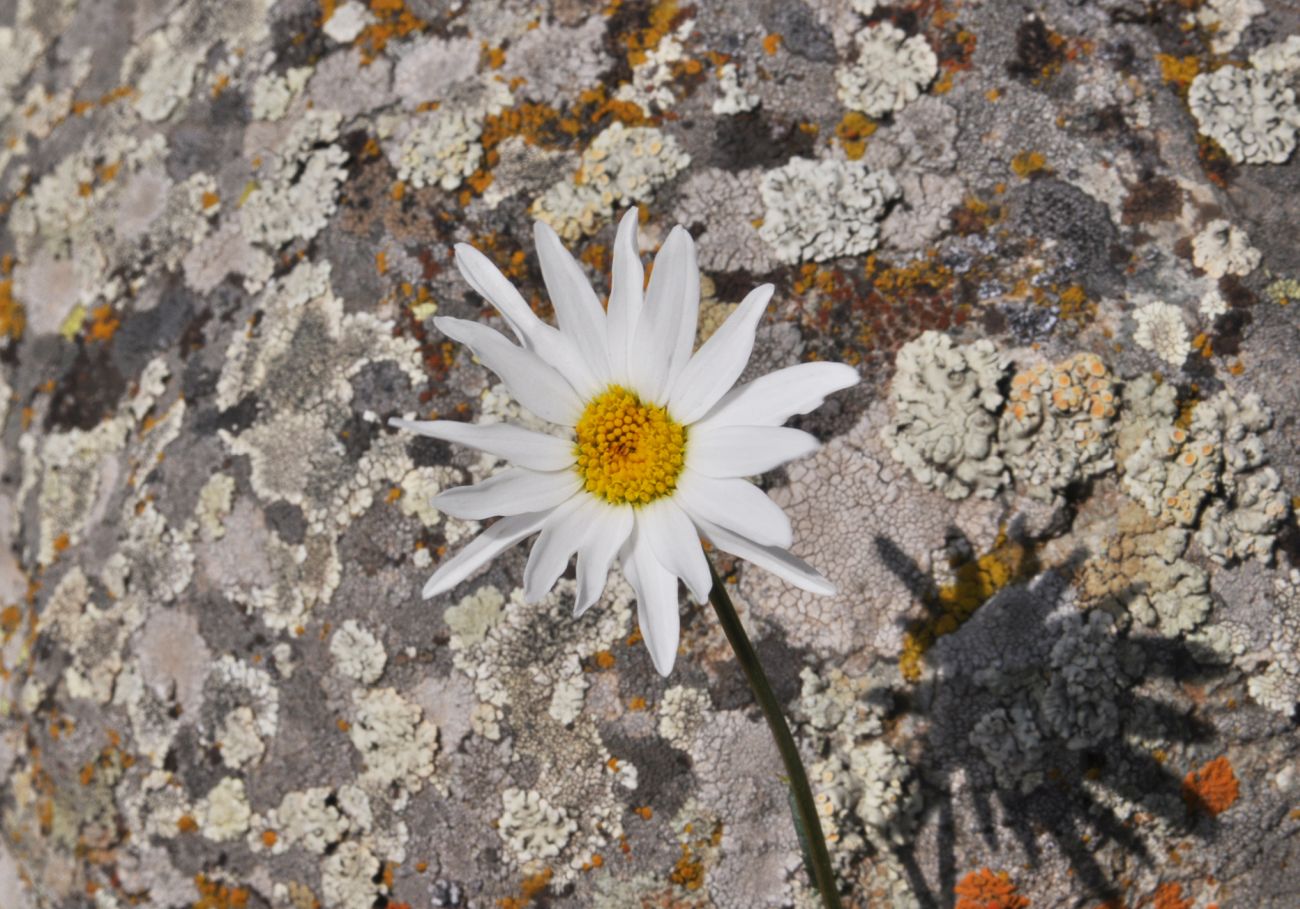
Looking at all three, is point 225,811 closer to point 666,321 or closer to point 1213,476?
point 666,321

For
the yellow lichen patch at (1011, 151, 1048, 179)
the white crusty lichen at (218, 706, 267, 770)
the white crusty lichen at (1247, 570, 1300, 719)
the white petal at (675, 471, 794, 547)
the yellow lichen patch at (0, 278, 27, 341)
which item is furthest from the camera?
the yellow lichen patch at (0, 278, 27, 341)

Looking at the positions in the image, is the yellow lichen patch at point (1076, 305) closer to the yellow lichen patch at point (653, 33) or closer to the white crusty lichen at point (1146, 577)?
the white crusty lichen at point (1146, 577)

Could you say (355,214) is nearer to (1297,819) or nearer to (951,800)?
(951,800)

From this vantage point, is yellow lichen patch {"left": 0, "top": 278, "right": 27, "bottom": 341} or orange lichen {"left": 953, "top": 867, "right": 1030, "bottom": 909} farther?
yellow lichen patch {"left": 0, "top": 278, "right": 27, "bottom": 341}

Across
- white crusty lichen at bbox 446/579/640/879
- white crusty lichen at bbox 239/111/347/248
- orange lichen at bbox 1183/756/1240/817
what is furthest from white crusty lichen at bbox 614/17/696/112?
orange lichen at bbox 1183/756/1240/817

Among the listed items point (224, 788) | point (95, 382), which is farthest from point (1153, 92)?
point (95, 382)

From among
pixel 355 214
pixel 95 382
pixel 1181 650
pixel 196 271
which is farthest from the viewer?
pixel 95 382

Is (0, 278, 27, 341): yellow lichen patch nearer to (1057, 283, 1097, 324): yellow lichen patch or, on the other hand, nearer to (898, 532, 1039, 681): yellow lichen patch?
(898, 532, 1039, 681): yellow lichen patch

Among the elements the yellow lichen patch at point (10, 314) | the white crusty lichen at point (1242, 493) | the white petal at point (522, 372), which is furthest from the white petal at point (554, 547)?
the yellow lichen patch at point (10, 314)
